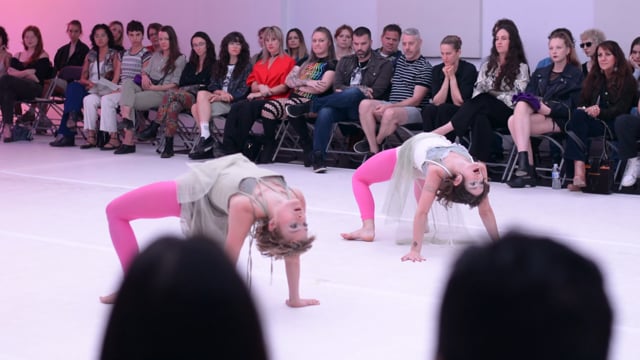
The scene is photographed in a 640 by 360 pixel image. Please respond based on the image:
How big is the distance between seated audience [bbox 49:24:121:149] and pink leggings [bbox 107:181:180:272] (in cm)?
671

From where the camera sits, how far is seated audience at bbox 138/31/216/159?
9641 mm

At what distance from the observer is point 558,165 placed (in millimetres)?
7988

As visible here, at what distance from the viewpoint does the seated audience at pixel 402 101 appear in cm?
838

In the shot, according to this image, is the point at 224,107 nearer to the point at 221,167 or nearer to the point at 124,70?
the point at 124,70

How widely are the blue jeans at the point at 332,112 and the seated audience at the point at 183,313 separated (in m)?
7.70

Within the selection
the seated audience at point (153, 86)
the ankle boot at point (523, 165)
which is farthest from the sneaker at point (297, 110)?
the ankle boot at point (523, 165)

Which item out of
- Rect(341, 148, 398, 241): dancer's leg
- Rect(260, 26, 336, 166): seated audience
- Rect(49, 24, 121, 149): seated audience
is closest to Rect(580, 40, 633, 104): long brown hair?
Rect(260, 26, 336, 166): seated audience

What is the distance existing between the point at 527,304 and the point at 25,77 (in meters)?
11.1

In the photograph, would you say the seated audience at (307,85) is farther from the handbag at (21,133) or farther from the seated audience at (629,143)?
the handbag at (21,133)

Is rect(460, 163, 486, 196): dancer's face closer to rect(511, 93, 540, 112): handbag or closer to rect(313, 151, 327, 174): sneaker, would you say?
rect(511, 93, 540, 112): handbag

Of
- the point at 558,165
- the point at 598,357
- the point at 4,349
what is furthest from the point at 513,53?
the point at 598,357

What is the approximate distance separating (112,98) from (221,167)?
6486mm

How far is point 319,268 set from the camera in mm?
4840

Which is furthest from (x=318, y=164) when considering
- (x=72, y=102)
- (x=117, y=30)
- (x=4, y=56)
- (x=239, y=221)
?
(x=4, y=56)
